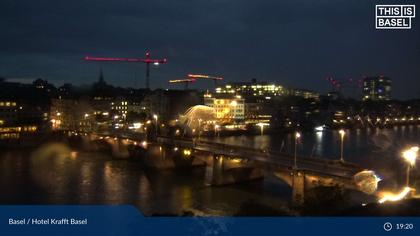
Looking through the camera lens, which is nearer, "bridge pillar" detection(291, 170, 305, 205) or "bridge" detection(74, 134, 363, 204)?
"bridge" detection(74, 134, 363, 204)

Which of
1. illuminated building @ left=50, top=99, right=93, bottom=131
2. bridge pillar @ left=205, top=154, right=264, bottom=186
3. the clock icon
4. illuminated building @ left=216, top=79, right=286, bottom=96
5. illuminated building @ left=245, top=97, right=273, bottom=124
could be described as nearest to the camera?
the clock icon

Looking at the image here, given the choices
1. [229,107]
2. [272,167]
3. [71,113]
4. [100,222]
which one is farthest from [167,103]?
[100,222]

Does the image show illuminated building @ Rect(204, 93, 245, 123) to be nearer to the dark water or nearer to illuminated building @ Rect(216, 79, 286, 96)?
illuminated building @ Rect(216, 79, 286, 96)

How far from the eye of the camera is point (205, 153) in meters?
8.82

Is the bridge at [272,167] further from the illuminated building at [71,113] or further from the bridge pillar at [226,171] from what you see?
the illuminated building at [71,113]

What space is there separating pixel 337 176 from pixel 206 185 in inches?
129

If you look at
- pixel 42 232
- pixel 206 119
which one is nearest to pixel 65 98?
pixel 206 119

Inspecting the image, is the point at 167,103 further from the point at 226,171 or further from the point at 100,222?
the point at 100,222

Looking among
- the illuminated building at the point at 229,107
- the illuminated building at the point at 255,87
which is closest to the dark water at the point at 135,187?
the illuminated building at the point at 229,107

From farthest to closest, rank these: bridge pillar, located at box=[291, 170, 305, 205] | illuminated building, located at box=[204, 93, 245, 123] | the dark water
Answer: illuminated building, located at box=[204, 93, 245, 123], the dark water, bridge pillar, located at box=[291, 170, 305, 205]

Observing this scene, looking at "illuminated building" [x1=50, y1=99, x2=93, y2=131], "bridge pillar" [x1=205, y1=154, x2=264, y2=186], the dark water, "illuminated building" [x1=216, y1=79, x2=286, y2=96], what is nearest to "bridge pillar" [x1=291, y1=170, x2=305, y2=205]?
the dark water

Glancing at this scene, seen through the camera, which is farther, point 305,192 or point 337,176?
point 305,192

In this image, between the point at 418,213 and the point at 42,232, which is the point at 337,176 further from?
the point at 42,232

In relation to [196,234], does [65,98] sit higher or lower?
higher
